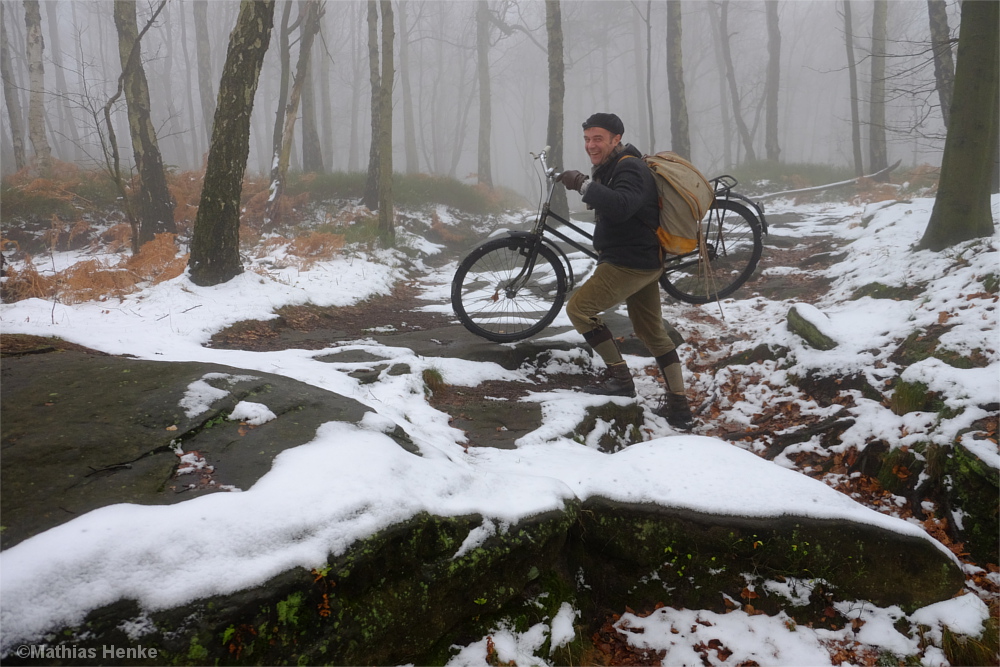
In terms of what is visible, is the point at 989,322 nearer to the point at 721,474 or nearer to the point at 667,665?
the point at 721,474

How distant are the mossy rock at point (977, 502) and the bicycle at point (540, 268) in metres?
2.31

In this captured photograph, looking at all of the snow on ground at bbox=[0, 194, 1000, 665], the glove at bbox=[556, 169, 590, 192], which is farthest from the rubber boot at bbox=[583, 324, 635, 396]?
the glove at bbox=[556, 169, 590, 192]

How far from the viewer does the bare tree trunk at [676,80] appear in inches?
570

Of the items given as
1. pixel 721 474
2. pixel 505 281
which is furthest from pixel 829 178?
pixel 721 474

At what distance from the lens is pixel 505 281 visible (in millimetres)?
5645

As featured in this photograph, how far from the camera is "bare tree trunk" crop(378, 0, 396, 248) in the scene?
11.0 m

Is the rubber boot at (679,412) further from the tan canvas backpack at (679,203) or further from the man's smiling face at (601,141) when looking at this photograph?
the man's smiling face at (601,141)

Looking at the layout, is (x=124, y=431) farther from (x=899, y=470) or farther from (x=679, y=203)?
(x=899, y=470)

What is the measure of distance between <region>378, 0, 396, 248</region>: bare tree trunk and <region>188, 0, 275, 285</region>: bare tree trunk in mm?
4361

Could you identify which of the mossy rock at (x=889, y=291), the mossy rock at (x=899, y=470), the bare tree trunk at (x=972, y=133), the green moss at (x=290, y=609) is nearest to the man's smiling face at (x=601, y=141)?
the mossy rock at (x=899, y=470)

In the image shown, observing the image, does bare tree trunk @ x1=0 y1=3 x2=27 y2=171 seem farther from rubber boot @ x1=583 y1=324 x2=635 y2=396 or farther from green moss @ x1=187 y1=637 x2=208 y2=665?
green moss @ x1=187 y1=637 x2=208 y2=665

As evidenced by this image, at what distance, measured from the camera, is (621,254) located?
4.29m

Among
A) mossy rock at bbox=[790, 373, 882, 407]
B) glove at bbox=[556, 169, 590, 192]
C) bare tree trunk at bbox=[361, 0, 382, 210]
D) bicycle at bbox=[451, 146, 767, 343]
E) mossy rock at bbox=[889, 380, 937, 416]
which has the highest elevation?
bare tree trunk at bbox=[361, 0, 382, 210]

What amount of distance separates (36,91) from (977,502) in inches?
712
